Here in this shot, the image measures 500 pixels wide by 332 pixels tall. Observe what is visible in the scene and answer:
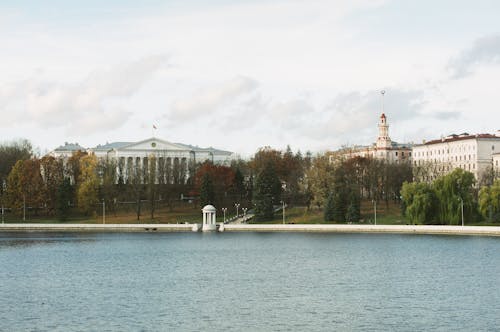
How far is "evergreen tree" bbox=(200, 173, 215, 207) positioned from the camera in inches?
5138

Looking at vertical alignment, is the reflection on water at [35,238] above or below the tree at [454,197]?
below

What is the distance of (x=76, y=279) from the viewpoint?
2314 inches

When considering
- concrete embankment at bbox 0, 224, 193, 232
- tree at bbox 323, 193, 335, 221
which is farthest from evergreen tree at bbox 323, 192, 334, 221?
concrete embankment at bbox 0, 224, 193, 232

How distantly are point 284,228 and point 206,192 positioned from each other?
1968 cm

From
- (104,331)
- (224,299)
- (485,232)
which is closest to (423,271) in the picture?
(224,299)

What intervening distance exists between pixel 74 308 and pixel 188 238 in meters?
60.4

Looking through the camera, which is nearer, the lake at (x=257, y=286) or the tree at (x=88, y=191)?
the lake at (x=257, y=286)

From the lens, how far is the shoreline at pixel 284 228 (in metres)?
97.2

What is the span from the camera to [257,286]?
175 feet

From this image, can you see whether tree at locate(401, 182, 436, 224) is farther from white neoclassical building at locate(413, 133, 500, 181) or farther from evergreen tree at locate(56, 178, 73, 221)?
evergreen tree at locate(56, 178, 73, 221)

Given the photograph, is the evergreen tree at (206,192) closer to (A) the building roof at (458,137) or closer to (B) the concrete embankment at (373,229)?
(B) the concrete embankment at (373,229)

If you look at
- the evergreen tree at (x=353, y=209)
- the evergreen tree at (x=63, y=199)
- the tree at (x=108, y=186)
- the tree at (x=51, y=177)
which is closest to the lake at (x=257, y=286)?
the evergreen tree at (x=353, y=209)

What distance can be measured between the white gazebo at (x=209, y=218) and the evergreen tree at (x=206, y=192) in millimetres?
7285

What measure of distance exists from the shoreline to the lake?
24.7ft
